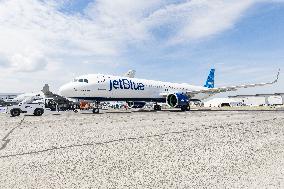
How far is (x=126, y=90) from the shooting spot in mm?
35688

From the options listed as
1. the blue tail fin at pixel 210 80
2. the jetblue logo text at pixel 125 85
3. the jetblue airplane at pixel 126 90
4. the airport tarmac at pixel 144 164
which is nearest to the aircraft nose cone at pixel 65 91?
the jetblue airplane at pixel 126 90

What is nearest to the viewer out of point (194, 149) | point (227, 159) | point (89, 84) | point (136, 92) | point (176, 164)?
point (176, 164)

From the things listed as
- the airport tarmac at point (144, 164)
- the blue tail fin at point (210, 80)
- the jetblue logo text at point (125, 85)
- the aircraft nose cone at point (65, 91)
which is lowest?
the airport tarmac at point (144, 164)

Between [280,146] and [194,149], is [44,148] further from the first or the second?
[280,146]

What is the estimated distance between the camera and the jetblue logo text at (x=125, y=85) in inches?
1335

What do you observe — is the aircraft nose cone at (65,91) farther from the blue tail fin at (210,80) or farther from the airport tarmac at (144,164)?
the blue tail fin at (210,80)

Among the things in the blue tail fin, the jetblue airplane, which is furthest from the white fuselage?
the blue tail fin

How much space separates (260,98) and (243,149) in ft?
356

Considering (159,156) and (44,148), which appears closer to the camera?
(159,156)

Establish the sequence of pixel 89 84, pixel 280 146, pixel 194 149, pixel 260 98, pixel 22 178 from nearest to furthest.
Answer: pixel 22 178
pixel 194 149
pixel 280 146
pixel 89 84
pixel 260 98

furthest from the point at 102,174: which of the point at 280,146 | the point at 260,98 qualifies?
the point at 260,98

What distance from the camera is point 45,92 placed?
54.8 metres

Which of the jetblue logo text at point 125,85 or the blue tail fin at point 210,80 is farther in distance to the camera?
the blue tail fin at point 210,80

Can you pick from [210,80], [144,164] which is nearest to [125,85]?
[210,80]
